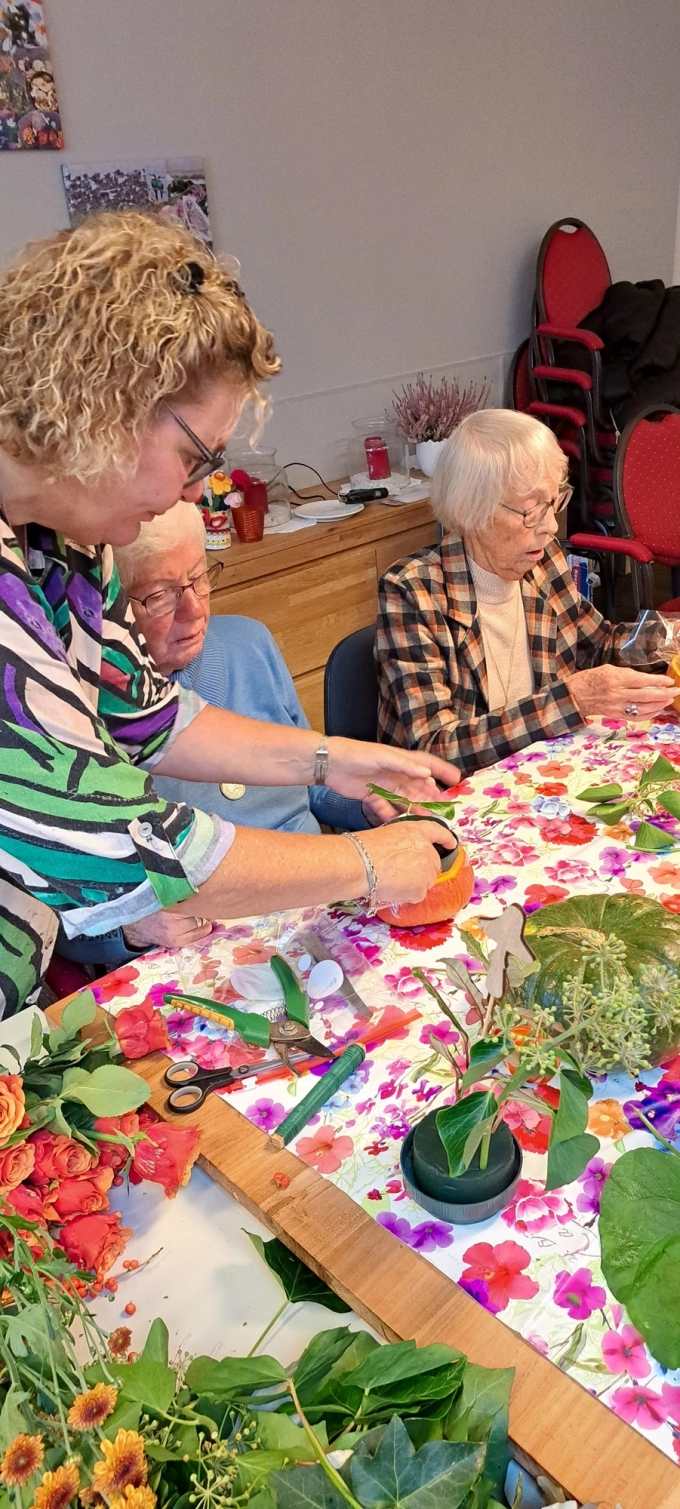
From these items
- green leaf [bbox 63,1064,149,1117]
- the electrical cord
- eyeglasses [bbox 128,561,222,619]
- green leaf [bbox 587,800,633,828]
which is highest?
eyeglasses [bbox 128,561,222,619]

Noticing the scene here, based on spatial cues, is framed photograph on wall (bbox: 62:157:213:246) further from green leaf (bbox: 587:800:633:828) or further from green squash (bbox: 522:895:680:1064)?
green squash (bbox: 522:895:680:1064)

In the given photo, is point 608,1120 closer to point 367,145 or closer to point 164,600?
point 164,600

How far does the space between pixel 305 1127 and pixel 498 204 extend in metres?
4.72

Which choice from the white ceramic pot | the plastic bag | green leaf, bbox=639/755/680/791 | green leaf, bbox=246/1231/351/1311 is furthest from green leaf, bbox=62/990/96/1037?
the white ceramic pot

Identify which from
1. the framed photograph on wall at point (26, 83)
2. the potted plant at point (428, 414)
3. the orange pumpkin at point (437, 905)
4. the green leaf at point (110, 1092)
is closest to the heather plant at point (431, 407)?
the potted plant at point (428, 414)

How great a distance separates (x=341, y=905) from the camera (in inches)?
56.3

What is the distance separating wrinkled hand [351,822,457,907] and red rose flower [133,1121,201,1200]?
39 centimetres

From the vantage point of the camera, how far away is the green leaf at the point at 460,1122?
90 cm

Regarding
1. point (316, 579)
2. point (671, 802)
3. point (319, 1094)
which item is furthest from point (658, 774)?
point (316, 579)

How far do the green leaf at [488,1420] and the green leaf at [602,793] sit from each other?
0.97 metres

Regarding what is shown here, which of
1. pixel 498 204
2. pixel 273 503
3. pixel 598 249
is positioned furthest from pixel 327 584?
pixel 598 249

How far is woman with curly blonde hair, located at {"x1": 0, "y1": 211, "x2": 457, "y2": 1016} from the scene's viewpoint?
1.00 metres

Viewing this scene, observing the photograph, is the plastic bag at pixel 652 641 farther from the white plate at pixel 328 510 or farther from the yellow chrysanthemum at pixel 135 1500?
the white plate at pixel 328 510

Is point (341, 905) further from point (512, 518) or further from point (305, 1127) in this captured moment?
point (512, 518)
